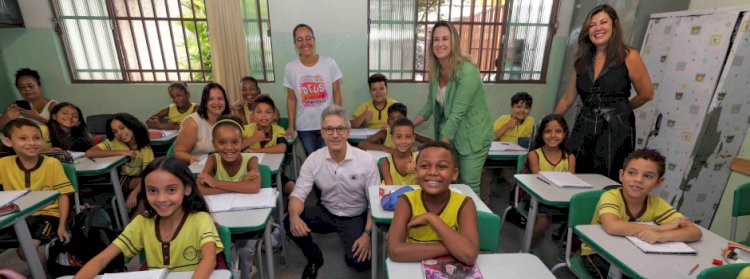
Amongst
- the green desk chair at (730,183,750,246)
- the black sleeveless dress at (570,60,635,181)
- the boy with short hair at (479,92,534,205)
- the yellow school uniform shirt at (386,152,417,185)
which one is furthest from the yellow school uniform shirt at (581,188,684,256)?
the boy with short hair at (479,92,534,205)

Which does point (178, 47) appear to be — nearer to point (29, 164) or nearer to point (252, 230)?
point (29, 164)

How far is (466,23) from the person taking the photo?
4.39m

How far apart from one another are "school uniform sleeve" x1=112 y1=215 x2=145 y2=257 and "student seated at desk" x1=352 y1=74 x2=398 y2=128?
9.21ft

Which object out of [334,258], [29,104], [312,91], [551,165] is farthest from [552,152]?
[29,104]

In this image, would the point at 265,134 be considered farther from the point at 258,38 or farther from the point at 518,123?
the point at 518,123

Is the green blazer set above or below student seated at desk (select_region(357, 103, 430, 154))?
above

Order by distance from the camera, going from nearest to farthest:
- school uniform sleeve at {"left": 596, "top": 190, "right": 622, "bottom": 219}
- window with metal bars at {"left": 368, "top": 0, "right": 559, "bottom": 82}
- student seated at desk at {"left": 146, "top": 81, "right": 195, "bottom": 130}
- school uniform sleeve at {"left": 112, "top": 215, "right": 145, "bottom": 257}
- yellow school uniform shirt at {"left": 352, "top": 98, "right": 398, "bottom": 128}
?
school uniform sleeve at {"left": 112, "top": 215, "right": 145, "bottom": 257}, school uniform sleeve at {"left": 596, "top": 190, "right": 622, "bottom": 219}, student seated at desk at {"left": 146, "top": 81, "right": 195, "bottom": 130}, yellow school uniform shirt at {"left": 352, "top": 98, "right": 398, "bottom": 128}, window with metal bars at {"left": 368, "top": 0, "right": 559, "bottom": 82}

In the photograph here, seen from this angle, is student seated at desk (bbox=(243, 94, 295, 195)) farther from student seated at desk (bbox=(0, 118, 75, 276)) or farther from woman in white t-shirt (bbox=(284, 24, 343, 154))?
student seated at desk (bbox=(0, 118, 75, 276))

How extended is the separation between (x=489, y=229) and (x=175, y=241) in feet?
4.61

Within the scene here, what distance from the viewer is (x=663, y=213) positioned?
1654 millimetres

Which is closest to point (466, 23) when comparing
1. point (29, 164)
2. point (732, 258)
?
point (732, 258)

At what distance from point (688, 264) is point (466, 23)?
12.2ft

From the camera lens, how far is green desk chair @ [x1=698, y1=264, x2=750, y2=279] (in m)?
1.14

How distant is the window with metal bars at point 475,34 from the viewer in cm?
428
